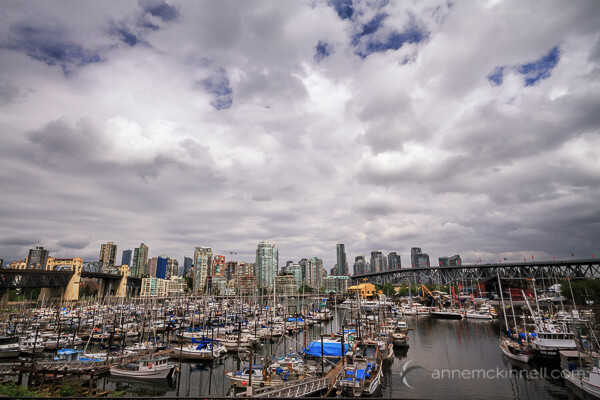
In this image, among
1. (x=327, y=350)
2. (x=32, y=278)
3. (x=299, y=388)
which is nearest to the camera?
(x=299, y=388)

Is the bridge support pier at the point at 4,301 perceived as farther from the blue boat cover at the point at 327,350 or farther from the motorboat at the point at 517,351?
the motorboat at the point at 517,351

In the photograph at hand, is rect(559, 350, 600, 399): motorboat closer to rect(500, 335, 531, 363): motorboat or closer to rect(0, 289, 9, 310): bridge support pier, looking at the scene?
rect(500, 335, 531, 363): motorboat

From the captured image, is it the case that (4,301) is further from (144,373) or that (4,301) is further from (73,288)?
(144,373)

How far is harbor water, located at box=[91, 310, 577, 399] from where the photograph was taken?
28.2 m

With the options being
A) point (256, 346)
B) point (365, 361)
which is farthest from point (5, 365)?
point (365, 361)

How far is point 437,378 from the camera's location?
32281mm

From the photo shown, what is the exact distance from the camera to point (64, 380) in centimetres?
2902

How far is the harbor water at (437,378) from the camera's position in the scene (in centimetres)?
2817

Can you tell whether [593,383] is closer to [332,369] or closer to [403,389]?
[403,389]

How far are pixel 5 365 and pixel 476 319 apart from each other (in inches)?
3915

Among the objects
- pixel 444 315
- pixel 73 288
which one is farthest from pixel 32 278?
pixel 444 315

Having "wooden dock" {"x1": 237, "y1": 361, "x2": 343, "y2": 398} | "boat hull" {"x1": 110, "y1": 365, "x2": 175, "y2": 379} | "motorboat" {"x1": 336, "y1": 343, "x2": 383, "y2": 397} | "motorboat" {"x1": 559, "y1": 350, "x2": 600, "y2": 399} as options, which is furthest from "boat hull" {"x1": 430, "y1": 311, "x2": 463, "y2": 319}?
"boat hull" {"x1": 110, "y1": 365, "x2": 175, "y2": 379}

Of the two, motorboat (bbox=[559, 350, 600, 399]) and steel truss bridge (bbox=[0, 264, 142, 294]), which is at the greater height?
steel truss bridge (bbox=[0, 264, 142, 294])

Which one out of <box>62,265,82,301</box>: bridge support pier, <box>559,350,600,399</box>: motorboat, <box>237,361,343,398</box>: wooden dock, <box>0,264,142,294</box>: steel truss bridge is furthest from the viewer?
<box>62,265,82,301</box>: bridge support pier
